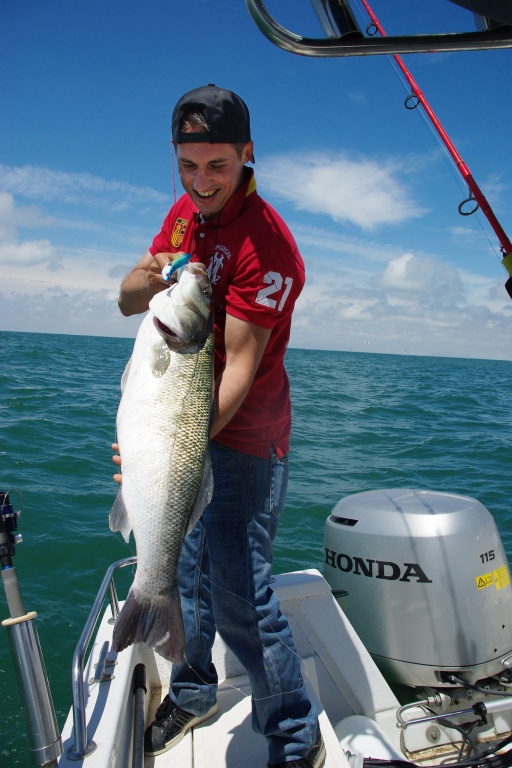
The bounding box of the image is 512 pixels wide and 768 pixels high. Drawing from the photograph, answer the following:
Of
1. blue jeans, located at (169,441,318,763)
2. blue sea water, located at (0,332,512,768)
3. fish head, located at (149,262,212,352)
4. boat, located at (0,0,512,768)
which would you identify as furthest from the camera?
blue sea water, located at (0,332,512,768)

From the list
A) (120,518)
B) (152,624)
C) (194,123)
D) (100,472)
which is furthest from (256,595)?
(100,472)

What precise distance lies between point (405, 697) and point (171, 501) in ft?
7.71

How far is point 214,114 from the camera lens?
194cm

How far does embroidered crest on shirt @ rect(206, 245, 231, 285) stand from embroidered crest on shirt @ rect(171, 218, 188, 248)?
249mm

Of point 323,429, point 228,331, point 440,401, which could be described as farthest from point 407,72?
point 440,401

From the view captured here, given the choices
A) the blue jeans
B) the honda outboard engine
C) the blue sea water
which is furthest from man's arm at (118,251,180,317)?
the blue sea water

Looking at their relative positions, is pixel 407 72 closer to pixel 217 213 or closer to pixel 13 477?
pixel 217 213

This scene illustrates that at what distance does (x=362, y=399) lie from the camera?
21.2 m

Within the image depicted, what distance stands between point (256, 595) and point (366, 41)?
73.3 inches

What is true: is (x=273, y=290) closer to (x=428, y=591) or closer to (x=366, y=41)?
(x=366, y=41)

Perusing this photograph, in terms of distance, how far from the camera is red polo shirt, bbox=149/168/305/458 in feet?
6.49

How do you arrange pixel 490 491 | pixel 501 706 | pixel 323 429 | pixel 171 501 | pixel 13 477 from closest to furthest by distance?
1. pixel 171 501
2. pixel 501 706
3. pixel 13 477
4. pixel 490 491
5. pixel 323 429

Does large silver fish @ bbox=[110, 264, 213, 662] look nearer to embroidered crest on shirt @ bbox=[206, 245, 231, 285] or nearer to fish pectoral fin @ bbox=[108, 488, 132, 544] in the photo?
fish pectoral fin @ bbox=[108, 488, 132, 544]

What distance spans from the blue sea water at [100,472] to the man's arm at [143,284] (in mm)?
3000
